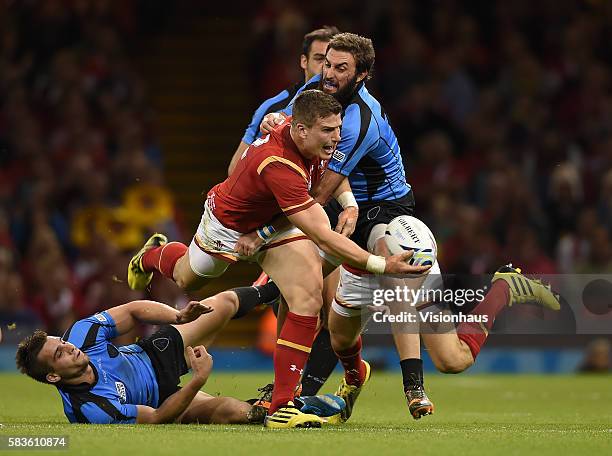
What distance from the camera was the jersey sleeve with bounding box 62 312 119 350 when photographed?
8.34 m

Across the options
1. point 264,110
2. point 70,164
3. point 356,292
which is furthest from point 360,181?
point 70,164

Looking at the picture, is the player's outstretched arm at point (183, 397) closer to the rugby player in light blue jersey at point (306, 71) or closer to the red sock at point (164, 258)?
the red sock at point (164, 258)

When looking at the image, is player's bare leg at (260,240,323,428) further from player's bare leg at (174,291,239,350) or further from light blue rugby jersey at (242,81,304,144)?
light blue rugby jersey at (242,81,304,144)

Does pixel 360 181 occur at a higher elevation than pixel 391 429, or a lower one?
higher

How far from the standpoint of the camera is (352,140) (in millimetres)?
8414

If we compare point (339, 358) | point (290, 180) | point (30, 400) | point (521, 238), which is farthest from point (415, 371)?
point (521, 238)

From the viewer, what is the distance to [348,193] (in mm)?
8422

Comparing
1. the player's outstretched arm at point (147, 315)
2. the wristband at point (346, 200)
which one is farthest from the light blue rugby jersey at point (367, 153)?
the player's outstretched arm at point (147, 315)

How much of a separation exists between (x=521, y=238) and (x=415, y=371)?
621cm

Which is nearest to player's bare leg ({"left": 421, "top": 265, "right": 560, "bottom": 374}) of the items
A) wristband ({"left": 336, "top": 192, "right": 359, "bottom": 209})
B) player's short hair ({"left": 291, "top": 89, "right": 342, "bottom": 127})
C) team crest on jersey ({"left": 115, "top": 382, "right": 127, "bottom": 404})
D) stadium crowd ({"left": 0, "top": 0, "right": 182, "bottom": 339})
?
wristband ({"left": 336, "top": 192, "right": 359, "bottom": 209})

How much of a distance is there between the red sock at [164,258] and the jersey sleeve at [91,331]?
2.36 ft

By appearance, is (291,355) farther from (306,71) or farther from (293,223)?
(306,71)

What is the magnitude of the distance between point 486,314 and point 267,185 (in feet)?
7.02

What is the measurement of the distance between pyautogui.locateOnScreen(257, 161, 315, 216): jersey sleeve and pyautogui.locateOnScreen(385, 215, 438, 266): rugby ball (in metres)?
1.00
